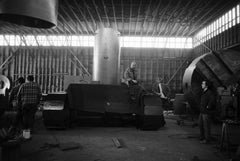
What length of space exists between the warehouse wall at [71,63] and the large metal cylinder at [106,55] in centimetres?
1220

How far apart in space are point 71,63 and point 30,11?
15395 mm

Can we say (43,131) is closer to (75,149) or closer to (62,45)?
(75,149)

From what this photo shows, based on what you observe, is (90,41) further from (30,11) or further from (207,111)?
(207,111)

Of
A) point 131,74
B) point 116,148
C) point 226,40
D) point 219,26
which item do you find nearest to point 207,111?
point 116,148

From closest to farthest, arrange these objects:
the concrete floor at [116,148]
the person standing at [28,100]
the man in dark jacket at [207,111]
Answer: the concrete floor at [116,148]
the man in dark jacket at [207,111]
the person standing at [28,100]

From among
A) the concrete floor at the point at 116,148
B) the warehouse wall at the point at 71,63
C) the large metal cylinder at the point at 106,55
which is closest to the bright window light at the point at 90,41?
the warehouse wall at the point at 71,63

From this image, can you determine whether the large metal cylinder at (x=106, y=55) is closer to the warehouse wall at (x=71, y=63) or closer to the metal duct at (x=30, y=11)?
the metal duct at (x=30, y=11)

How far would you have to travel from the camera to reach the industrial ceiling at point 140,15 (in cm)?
1304

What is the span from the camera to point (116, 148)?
4.74 metres

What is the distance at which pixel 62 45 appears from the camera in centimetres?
1969

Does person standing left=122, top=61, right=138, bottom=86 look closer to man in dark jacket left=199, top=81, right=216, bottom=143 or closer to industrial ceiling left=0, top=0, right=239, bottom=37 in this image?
man in dark jacket left=199, top=81, right=216, bottom=143

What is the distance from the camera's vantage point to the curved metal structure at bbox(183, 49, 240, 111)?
7094 millimetres

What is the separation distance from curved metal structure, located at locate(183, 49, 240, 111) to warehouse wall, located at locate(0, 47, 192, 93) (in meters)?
11.5

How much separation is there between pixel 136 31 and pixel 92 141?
50.8ft
